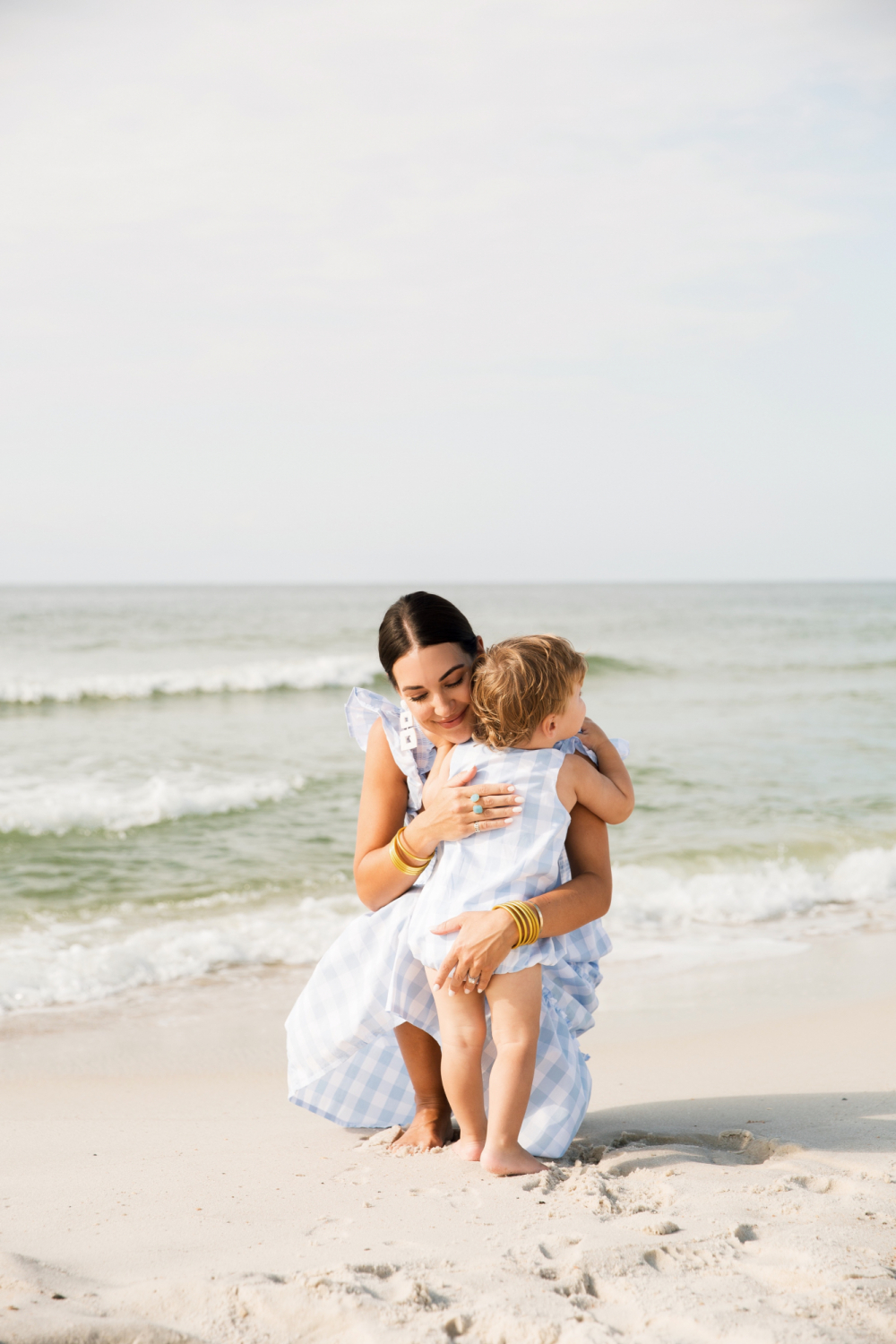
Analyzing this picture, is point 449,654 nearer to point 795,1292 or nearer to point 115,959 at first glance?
point 795,1292

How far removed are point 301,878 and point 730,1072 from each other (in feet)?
11.3

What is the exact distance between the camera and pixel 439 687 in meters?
2.87

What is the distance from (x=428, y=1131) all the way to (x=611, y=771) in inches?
44.9

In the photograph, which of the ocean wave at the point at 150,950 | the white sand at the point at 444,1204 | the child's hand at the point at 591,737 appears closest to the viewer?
the white sand at the point at 444,1204

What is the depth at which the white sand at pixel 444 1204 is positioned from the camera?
182 cm

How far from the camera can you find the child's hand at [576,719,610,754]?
2.92m

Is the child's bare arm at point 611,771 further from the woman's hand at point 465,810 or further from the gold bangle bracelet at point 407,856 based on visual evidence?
the gold bangle bracelet at point 407,856

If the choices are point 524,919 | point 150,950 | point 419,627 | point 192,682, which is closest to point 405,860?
point 524,919

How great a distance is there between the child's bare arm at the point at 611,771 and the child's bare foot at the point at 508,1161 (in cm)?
89

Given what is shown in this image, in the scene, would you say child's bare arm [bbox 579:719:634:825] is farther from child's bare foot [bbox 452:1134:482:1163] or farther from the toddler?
child's bare foot [bbox 452:1134:482:1163]

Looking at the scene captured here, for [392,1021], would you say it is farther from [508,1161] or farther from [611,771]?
[611,771]

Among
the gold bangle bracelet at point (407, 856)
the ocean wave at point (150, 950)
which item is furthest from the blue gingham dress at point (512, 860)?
the ocean wave at point (150, 950)

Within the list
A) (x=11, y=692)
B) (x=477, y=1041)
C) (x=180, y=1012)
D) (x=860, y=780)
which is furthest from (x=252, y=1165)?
(x=11, y=692)

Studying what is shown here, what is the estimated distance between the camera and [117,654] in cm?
2495
